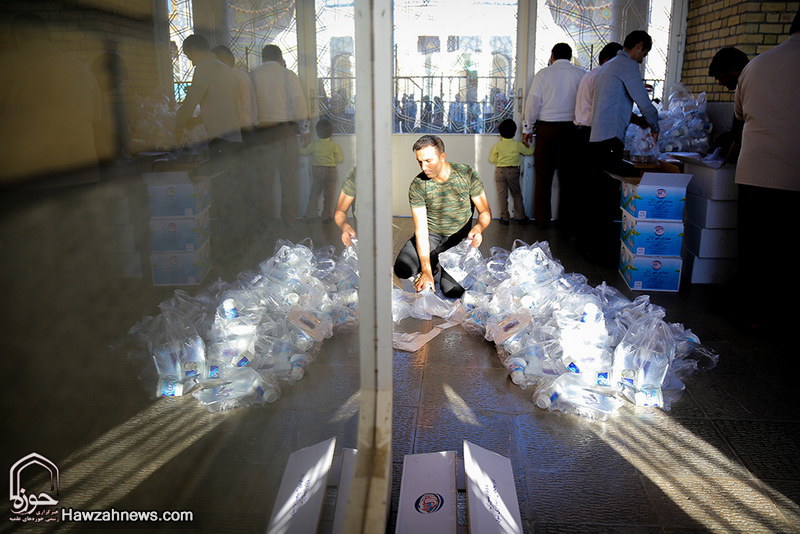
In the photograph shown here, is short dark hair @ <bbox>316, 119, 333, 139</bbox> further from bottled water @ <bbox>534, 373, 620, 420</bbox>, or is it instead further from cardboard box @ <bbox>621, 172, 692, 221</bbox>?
A: cardboard box @ <bbox>621, 172, 692, 221</bbox>

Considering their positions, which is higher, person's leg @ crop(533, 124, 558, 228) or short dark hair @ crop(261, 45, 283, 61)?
→ short dark hair @ crop(261, 45, 283, 61)

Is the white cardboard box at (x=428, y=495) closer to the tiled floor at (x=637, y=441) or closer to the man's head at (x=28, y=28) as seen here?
the tiled floor at (x=637, y=441)

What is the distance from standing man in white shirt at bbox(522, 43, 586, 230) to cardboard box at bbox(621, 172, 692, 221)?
1.97 meters

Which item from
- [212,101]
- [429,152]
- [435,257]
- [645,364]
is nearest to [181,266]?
[212,101]

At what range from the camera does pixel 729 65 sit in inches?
165

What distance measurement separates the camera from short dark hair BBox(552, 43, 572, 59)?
6.11 metres

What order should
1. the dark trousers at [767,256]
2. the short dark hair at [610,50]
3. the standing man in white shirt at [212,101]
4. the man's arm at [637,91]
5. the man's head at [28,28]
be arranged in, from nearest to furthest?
the man's head at [28,28], the standing man in white shirt at [212,101], the dark trousers at [767,256], the man's arm at [637,91], the short dark hair at [610,50]

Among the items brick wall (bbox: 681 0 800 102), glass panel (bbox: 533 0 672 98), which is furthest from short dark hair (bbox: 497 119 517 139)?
brick wall (bbox: 681 0 800 102)

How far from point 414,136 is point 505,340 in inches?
161

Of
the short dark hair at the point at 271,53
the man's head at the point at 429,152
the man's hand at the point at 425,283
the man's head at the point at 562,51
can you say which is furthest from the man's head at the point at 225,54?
the man's head at the point at 562,51

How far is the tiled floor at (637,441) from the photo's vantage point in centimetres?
192

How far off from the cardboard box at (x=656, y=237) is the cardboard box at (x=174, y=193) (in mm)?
3790

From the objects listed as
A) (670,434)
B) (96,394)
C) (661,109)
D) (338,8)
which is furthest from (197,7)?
(661,109)

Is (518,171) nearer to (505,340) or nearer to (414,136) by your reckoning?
(414,136)
